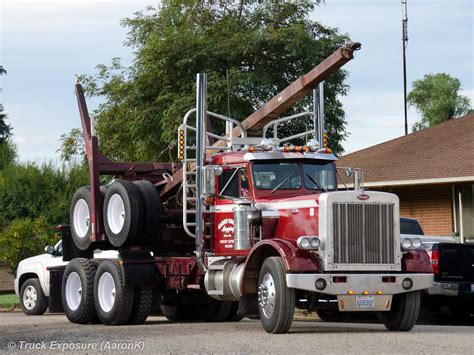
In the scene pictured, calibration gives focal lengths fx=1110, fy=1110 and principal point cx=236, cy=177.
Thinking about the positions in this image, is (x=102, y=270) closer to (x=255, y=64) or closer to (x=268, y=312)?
(x=268, y=312)

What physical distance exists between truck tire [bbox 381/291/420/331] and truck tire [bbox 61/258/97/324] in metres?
5.61

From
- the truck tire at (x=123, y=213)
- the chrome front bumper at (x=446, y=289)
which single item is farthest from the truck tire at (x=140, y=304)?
the chrome front bumper at (x=446, y=289)

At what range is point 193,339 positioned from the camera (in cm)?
1430

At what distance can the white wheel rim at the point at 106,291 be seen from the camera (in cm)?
1850

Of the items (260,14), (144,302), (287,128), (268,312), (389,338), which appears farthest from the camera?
(260,14)

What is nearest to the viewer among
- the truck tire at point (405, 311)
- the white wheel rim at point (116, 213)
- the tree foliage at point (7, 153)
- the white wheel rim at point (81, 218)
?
the truck tire at point (405, 311)

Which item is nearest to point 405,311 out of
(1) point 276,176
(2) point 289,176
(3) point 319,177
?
(3) point 319,177

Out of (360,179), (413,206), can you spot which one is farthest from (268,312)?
(413,206)

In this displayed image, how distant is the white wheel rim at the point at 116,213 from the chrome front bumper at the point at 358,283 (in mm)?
4492

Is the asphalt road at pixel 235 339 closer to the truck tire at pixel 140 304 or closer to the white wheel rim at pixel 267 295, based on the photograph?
the white wheel rim at pixel 267 295

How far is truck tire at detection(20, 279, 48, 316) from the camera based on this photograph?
75.5 feet

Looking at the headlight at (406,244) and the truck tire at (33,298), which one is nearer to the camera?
the headlight at (406,244)

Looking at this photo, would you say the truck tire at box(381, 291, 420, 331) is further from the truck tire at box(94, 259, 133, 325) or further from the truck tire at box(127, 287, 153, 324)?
the truck tire at box(94, 259, 133, 325)

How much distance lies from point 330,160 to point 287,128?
16373 mm
